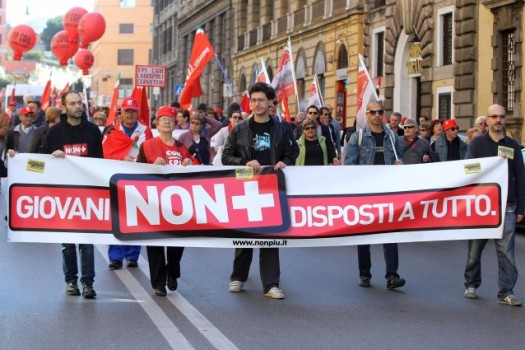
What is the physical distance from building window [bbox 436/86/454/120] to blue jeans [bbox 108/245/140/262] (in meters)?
19.7

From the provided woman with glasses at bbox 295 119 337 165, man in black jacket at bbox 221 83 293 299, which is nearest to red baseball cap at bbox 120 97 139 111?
man in black jacket at bbox 221 83 293 299

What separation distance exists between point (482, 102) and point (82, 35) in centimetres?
1977

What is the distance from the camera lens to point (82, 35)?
145ft

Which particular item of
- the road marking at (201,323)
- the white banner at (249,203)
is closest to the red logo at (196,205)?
the white banner at (249,203)

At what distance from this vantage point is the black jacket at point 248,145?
1079cm

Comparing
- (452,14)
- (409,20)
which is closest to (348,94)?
(409,20)

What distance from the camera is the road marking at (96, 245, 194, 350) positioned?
8125 mm

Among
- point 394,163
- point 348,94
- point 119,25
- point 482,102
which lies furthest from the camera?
point 119,25

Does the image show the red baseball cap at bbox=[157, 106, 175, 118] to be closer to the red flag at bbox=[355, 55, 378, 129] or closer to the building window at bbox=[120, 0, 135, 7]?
the red flag at bbox=[355, 55, 378, 129]

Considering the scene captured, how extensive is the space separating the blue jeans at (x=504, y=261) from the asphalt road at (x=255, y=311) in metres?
0.21

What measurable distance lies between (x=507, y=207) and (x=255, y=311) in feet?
8.52

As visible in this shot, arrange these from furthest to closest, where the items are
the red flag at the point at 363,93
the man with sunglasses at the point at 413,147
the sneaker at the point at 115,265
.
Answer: the man with sunglasses at the point at 413,147 < the red flag at the point at 363,93 < the sneaker at the point at 115,265

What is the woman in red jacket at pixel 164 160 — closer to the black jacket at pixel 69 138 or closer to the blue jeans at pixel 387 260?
the black jacket at pixel 69 138

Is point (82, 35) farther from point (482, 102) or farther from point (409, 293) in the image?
point (409, 293)
